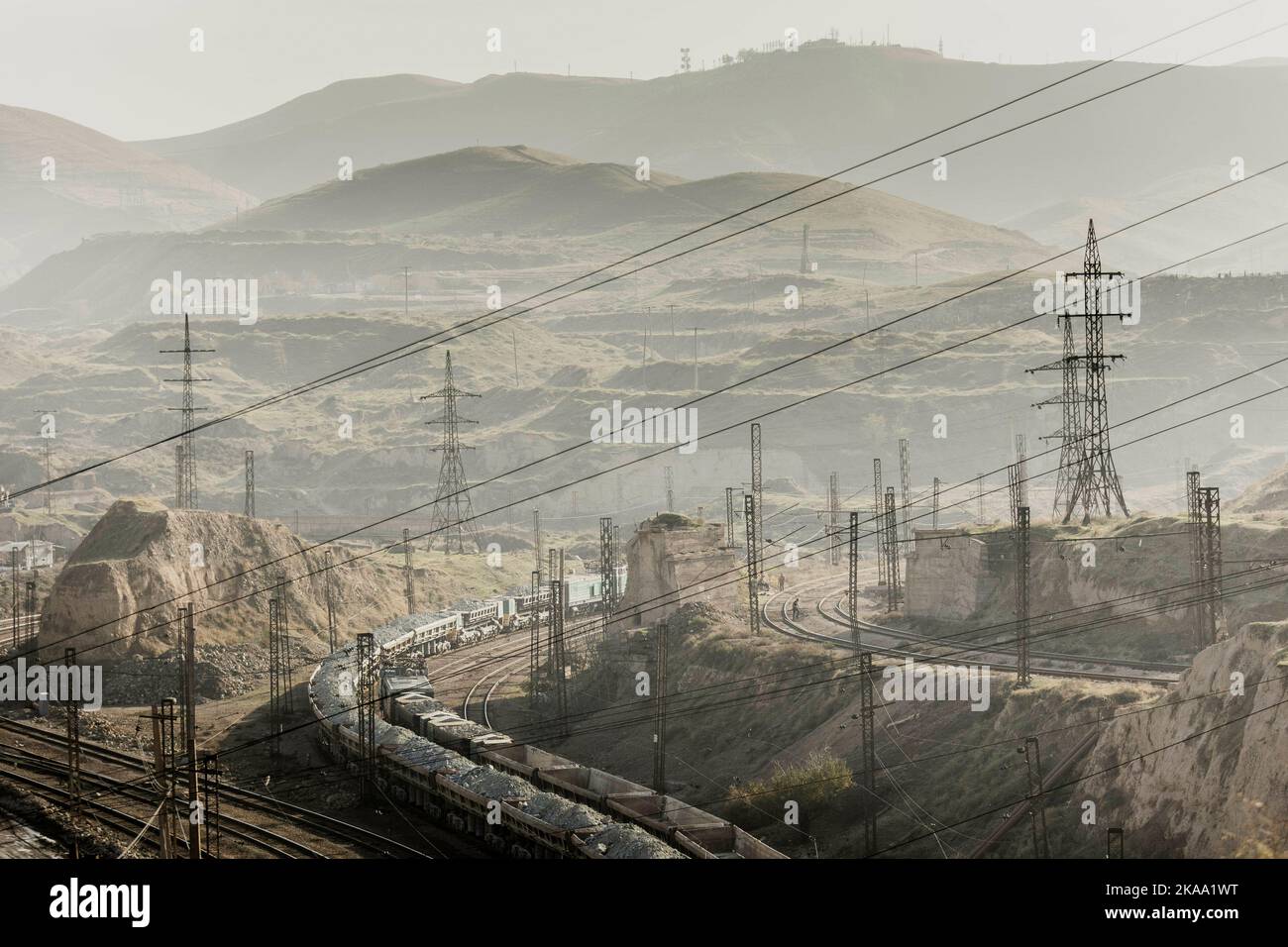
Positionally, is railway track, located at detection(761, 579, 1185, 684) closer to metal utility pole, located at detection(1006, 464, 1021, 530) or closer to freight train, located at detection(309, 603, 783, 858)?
metal utility pole, located at detection(1006, 464, 1021, 530)

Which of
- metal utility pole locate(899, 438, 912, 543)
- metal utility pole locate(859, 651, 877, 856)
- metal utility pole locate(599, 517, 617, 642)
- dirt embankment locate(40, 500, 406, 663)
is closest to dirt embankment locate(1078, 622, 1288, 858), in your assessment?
metal utility pole locate(859, 651, 877, 856)

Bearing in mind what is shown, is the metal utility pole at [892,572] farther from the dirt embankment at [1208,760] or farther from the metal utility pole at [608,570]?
the dirt embankment at [1208,760]

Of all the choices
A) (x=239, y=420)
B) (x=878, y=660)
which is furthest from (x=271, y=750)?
(x=239, y=420)

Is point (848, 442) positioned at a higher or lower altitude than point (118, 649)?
higher

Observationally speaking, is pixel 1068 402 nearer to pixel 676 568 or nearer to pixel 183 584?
pixel 676 568
